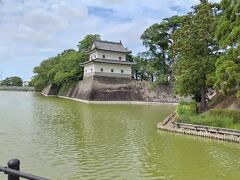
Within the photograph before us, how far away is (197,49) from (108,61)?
28.1 m

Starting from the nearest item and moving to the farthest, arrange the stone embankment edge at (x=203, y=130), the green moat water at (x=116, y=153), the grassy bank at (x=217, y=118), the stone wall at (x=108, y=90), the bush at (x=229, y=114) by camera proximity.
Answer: the green moat water at (x=116, y=153), the stone embankment edge at (x=203, y=130), the grassy bank at (x=217, y=118), the bush at (x=229, y=114), the stone wall at (x=108, y=90)

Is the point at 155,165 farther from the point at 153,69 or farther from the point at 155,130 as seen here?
the point at 153,69

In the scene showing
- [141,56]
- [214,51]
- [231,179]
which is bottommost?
[231,179]

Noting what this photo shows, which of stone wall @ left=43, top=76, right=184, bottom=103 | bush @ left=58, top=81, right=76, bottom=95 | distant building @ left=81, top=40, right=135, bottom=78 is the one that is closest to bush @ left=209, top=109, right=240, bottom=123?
stone wall @ left=43, top=76, right=184, bottom=103

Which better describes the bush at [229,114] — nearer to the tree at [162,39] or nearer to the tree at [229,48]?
the tree at [229,48]

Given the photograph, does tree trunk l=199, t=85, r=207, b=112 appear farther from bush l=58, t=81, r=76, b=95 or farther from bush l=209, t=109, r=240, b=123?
bush l=58, t=81, r=76, b=95

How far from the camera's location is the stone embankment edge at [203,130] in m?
14.5

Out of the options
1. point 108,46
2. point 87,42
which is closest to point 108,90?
point 108,46

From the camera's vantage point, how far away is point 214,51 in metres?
19.9

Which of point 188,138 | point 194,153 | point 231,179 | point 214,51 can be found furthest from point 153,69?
point 231,179

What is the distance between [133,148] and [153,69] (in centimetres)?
3983

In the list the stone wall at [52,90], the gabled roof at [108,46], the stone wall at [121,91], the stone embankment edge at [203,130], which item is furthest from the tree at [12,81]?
the stone embankment edge at [203,130]

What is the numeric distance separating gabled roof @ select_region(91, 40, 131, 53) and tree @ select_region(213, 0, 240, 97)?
104 feet

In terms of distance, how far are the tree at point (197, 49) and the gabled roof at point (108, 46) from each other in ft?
92.5
